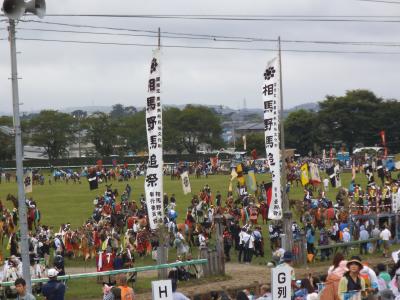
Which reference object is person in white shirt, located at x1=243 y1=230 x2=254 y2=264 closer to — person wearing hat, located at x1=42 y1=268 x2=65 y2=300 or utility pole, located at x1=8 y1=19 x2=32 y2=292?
person wearing hat, located at x1=42 y1=268 x2=65 y2=300

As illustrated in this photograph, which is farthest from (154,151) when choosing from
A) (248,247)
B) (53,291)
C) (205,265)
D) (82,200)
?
(82,200)

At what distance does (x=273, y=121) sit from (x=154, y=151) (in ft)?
19.8

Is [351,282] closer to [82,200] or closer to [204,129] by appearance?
[82,200]

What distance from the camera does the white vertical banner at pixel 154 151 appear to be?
69.5ft

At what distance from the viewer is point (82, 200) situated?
2119 inches

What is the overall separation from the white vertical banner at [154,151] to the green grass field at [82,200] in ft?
9.07

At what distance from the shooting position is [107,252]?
24.7 meters

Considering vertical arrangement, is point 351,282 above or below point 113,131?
below

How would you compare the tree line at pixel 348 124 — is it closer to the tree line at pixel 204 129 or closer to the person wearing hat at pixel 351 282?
the tree line at pixel 204 129

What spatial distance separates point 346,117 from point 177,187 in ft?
129

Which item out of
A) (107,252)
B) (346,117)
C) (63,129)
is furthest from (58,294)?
(63,129)

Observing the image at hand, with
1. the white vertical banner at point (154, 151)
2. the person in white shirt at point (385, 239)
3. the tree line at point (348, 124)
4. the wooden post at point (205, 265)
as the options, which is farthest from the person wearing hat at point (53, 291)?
the tree line at point (348, 124)

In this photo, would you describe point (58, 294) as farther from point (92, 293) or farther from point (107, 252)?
point (107, 252)

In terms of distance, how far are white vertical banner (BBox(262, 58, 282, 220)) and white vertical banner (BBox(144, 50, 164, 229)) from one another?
5.33 meters
